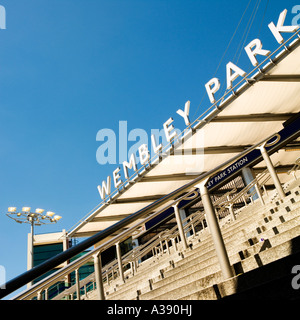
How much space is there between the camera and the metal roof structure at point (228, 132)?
1162cm

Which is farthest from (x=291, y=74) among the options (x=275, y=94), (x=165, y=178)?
(x=165, y=178)

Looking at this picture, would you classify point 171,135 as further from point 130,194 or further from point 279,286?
point 279,286

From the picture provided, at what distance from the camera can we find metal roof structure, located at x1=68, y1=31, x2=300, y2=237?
11.6 metres

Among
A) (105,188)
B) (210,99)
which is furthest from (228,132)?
(105,188)

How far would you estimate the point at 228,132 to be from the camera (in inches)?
574

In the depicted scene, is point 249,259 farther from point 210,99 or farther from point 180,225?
point 210,99

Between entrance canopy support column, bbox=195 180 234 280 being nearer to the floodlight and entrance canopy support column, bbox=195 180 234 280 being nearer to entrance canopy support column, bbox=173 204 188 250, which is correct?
entrance canopy support column, bbox=173 204 188 250

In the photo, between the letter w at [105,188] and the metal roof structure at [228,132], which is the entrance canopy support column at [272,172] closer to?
the metal roof structure at [228,132]

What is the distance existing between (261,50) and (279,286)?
1096 centimetres

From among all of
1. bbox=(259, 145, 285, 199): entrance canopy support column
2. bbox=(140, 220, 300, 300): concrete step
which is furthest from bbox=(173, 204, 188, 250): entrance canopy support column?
bbox=(140, 220, 300, 300): concrete step

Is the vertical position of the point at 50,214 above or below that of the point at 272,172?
above

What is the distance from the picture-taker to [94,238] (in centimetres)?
182

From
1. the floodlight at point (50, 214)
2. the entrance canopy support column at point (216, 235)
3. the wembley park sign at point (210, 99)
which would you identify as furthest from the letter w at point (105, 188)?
the entrance canopy support column at point (216, 235)

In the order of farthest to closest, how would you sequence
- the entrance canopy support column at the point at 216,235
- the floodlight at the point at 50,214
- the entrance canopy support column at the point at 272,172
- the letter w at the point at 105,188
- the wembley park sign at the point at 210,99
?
the floodlight at the point at 50,214 → the letter w at the point at 105,188 → the wembley park sign at the point at 210,99 → the entrance canopy support column at the point at 272,172 → the entrance canopy support column at the point at 216,235
